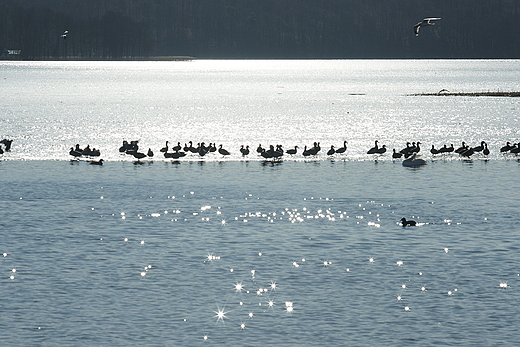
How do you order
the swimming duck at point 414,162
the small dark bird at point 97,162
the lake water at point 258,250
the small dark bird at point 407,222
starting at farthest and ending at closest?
the small dark bird at point 97,162 < the swimming duck at point 414,162 < the small dark bird at point 407,222 < the lake water at point 258,250

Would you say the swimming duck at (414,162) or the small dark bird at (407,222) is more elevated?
the swimming duck at (414,162)

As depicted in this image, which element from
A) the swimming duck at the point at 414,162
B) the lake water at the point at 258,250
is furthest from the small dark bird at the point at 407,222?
the swimming duck at the point at 414,162

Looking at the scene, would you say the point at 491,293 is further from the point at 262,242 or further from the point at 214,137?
the point at 214,137

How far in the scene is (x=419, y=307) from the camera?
88.1 ft

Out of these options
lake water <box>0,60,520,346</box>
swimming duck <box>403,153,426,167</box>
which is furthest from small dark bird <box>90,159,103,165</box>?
swimming duck <box>403,153,426,167</box>

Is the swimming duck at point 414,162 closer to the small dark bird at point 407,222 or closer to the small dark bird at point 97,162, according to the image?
the small dark bird at point 97,162

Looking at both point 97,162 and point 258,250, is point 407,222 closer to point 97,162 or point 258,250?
point 258,250

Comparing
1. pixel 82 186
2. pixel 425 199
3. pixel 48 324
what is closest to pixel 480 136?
pixel 425 199

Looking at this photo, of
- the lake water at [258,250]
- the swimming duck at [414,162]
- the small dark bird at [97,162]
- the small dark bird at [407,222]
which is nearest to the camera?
the lake water at [258,250]

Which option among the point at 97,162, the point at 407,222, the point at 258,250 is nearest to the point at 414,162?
the point at 97,162

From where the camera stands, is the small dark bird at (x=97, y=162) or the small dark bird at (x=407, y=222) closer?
the small dark bird at (x=407, y=222)

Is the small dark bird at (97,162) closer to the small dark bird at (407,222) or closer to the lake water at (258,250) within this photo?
the lake water at (258,250)

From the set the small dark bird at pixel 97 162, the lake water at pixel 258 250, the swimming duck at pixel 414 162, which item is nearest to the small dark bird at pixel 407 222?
the lake water at pixel 258 250

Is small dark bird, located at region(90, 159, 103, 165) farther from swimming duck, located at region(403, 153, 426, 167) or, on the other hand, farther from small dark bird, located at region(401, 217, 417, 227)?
small dark bird, located at region(401, 217, 417, 227)
